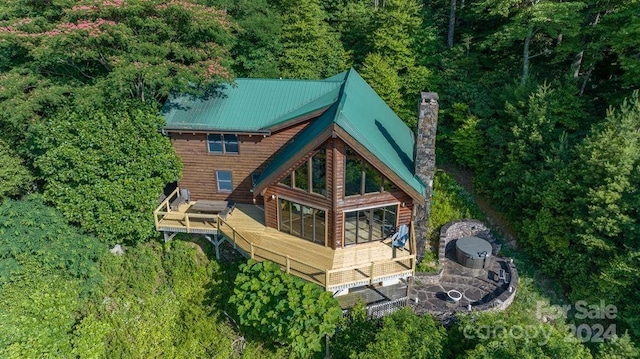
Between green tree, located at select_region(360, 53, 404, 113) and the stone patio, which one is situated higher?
green tree, located at select_region(360, 53, 404, 113)

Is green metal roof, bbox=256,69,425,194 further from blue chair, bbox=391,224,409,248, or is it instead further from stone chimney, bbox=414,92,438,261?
blue chair, bbox=391,224,409,248

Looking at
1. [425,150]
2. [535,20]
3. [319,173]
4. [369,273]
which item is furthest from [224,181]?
[535,20]

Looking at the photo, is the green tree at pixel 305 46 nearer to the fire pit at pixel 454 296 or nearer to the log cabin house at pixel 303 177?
the log cabin house at pixel 303 177

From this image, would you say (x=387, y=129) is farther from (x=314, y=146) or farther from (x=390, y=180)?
(x=314, y=146)

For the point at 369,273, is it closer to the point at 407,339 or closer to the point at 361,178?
the point at 407,339

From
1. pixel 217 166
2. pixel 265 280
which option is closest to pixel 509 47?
pixel 217 166

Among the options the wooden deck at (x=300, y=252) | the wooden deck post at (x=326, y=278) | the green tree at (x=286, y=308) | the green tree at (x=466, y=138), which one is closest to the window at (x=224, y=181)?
the wooden deck at (x=300, y=252)

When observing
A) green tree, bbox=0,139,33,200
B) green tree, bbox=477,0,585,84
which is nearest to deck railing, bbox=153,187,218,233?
green tree, bbox=0,139,33,200
